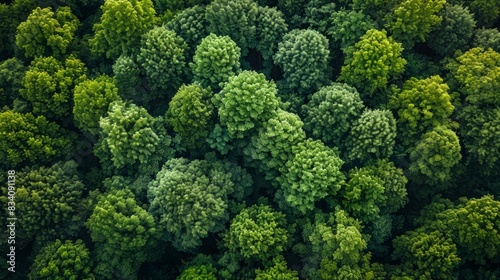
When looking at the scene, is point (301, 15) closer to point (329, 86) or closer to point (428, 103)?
point (329, 86)

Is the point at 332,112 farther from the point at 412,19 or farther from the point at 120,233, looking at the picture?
the point at 120,233

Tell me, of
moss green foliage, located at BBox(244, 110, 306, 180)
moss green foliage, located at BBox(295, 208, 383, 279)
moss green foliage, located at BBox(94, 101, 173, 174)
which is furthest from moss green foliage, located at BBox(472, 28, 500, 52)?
moss green foliage, located at BBox(94, 101, 173, 174)

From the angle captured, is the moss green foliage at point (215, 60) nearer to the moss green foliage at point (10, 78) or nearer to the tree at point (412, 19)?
the tree at point (412, 19)

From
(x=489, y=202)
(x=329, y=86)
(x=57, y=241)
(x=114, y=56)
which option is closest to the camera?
(x=489, y=202)

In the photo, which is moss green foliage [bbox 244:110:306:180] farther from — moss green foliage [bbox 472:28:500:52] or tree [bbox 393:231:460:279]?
moss green foliage [bbox 472:28:500:52]

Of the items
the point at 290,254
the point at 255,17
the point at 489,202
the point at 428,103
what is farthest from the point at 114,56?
the point at 489,202

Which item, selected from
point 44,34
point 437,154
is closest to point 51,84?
point 44,34
